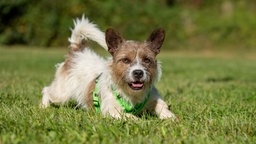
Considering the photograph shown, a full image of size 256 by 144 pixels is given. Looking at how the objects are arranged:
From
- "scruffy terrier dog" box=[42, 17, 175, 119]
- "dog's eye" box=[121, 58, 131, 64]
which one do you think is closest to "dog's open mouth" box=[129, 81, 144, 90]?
"scruffy terrier dog" box=[42, 17, 175, 119]

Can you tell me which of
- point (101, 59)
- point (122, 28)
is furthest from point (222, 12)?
point (101, 59)

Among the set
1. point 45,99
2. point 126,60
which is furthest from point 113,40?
point 45,99

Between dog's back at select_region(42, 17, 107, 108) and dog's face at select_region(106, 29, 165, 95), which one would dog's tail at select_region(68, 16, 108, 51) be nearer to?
dog's back at select_region(42, 17, 107, 108)

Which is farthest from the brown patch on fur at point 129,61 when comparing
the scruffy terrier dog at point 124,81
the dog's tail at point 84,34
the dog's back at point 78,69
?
the dog's tail at point 84,34

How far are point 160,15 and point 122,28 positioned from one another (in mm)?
3082

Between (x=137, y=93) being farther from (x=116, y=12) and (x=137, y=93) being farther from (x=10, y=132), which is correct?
(x=116, y=12)

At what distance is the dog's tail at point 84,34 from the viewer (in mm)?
7078

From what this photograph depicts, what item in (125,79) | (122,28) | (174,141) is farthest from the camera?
(122,28)

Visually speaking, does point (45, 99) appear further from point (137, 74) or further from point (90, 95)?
point (137, 74)

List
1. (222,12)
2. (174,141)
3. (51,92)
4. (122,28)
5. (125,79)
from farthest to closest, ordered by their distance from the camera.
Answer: (222,12), (122,28), (51,92), (125,79), (174,141)

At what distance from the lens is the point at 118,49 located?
607cm

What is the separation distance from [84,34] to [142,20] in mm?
23678

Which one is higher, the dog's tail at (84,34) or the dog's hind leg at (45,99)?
the dog's tail at (84,34)

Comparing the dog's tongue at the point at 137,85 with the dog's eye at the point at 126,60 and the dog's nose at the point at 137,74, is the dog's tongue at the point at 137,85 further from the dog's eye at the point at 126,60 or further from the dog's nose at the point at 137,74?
the dog's eye at the point at 126,60
